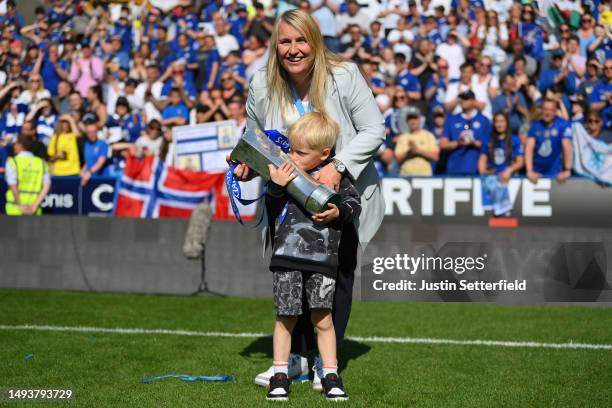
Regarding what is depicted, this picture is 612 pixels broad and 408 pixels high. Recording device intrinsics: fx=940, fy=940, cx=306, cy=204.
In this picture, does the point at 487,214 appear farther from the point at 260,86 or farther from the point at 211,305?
the point at 260,86

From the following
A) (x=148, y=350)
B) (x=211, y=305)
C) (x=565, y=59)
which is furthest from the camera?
(x=565, y=59)

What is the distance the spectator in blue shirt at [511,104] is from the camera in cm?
1353

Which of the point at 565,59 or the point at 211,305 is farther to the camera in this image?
the point at 565,59

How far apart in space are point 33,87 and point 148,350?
37.5 feet

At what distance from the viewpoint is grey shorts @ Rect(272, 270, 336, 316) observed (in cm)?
518

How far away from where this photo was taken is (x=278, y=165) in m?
5.05

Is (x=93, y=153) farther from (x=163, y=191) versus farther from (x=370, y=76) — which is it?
(x=370, y=76)

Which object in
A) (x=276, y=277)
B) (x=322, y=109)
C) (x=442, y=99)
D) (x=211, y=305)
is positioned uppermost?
(x=442, y=99)

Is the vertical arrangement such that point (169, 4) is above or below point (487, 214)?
above

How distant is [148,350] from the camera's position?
270 inches

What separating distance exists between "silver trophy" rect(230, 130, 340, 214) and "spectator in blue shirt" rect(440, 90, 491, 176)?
8.22 m

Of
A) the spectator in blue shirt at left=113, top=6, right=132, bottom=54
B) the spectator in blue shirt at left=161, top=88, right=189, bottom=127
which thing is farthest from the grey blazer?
the spectator in blue shirt at left=113, top=6, right=132, bottom=54

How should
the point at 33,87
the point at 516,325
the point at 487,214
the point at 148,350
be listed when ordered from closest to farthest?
the point at 148,350, the point at 516,325, the point at 487,214, the point at 33,87

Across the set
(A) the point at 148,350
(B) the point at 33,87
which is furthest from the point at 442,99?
(A) the point at 148,350
